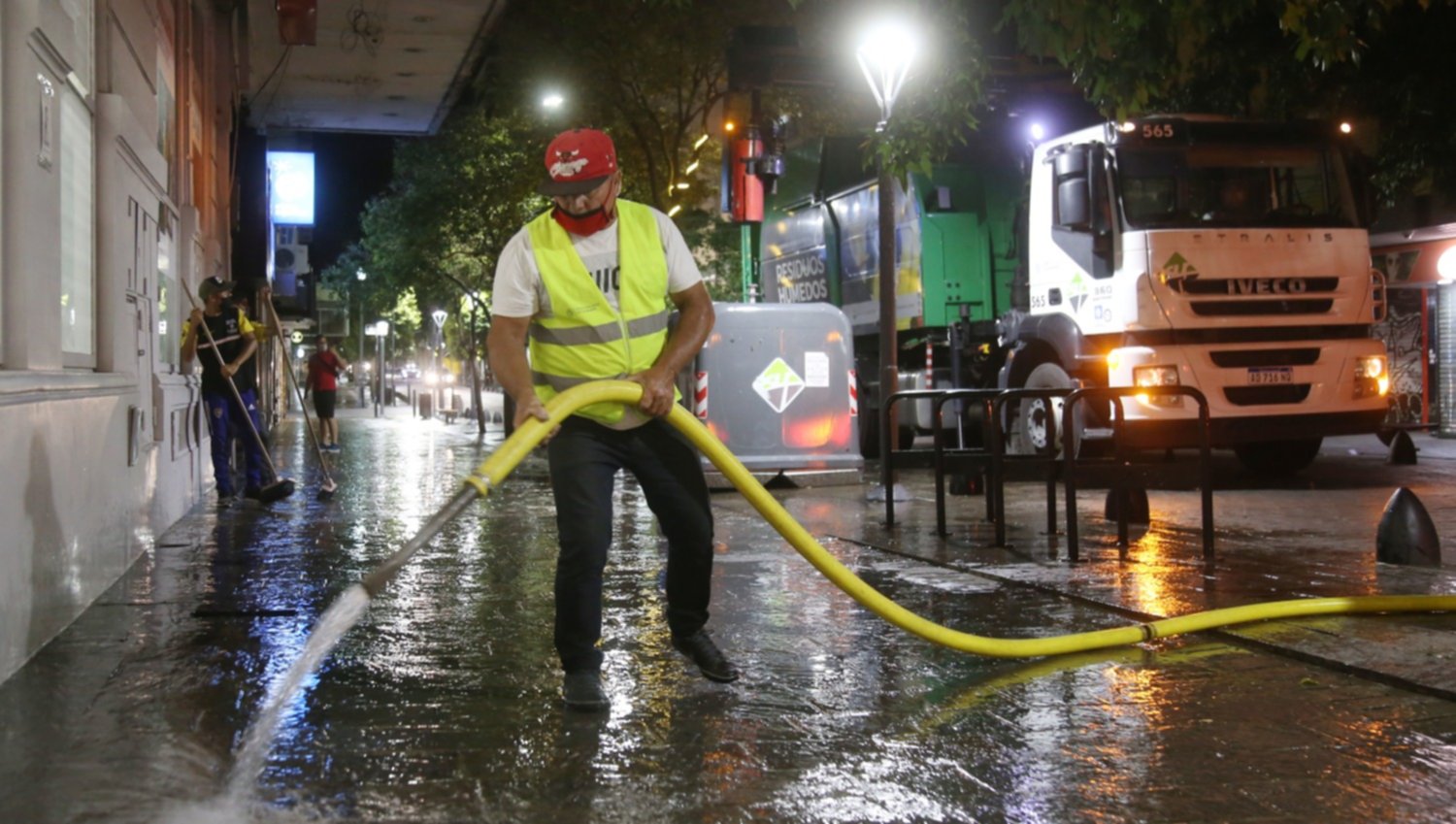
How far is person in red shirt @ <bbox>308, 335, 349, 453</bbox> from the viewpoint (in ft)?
81.1

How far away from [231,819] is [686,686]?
1.98 metres

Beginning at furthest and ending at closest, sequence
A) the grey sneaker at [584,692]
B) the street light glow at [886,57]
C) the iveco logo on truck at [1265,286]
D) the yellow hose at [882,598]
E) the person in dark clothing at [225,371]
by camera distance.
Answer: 1. the iveco logo on truck at [1265,286]
2. the person in dark clothing at [225,371]
3. the street light glow at [886,57]
4. the grey sneaker at [584,692]
5. the yellow hose at [882,598]

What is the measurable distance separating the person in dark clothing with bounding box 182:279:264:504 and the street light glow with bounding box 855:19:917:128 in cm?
A: 588

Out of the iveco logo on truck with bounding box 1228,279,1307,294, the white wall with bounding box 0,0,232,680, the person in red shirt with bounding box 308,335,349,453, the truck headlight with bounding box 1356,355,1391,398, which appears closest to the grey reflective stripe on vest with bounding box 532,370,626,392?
the white wall with bounding box 0,0,232,680

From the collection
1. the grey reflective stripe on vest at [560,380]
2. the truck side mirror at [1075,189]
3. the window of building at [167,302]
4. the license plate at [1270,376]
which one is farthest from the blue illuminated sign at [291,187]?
the grey reflective stripe on vest at [560,380]

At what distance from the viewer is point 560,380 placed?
525cm

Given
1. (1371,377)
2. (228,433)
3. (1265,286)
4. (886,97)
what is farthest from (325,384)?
(1371,377)

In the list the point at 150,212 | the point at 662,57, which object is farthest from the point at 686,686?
the point at 662,57

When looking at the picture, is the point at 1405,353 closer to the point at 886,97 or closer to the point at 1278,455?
the point at 1278,455

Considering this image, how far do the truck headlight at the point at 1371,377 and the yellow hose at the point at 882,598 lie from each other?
721 cm

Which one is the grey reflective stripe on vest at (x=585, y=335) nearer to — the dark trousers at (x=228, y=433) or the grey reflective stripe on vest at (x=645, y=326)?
the grey reflective stripe on vest at (x=645, y=326)

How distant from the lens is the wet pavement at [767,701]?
13.2ft

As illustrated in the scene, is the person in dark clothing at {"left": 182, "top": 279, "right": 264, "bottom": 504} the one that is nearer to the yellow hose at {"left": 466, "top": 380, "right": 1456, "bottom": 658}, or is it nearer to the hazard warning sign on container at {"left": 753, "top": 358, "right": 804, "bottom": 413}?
the hazard warning sign on container at {"left": 753, "top": 358, "right": 804, "bottom": 413}

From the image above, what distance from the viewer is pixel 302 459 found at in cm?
2102
